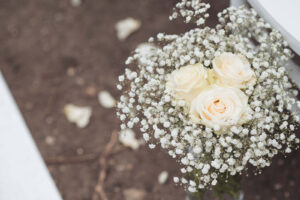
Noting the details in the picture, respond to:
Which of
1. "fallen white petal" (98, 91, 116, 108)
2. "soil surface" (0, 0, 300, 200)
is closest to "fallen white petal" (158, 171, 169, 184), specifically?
"soil surface" (0, 0, 300, 200)

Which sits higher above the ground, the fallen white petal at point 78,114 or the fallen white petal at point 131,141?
the fallen white petal at point 78,114

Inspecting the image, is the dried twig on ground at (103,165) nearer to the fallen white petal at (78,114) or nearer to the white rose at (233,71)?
the fallen white petal at (78,114)

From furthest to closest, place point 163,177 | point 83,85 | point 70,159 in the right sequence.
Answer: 1. point 83,85
2. point 70,159
3. point 163,177

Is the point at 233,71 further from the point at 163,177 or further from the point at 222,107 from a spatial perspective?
the point at 163,177

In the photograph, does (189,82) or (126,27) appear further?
(126,27)

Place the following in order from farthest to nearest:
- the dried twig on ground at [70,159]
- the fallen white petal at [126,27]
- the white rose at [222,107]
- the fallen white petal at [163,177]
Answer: the fallen white petal at [126,27] → the dried twig on ground at [70,159] → the fallen white petal at [163,177] → the white rose at [222,107]

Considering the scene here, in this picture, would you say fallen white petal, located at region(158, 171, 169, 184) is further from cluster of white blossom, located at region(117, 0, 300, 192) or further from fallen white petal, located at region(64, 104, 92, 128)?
cluster of white blossom, located at region(117, 0, 300, 192)

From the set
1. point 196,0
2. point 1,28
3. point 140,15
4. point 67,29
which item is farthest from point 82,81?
point 196,0

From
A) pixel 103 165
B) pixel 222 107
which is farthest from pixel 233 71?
pixel 103 165

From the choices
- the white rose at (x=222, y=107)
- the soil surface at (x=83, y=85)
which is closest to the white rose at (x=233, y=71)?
the white rose at (x=222, y=107)
